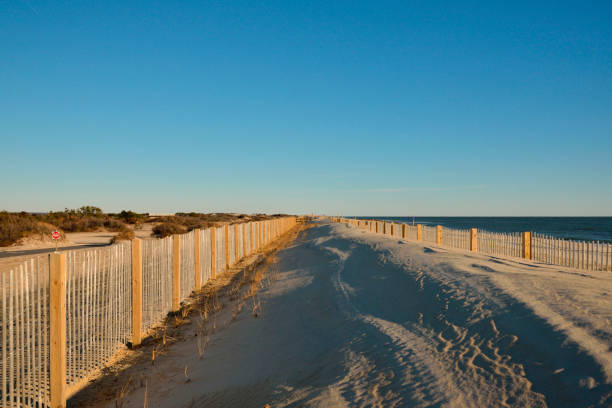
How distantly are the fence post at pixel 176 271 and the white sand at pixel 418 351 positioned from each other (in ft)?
4.30

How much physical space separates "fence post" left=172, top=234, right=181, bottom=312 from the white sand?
1.31 metres

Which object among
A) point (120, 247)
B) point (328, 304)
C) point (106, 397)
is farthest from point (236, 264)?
point (106, 397)

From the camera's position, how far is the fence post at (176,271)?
7.38 meters

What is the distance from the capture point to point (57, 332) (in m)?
3.64

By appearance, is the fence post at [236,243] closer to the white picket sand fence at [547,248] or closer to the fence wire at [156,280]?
the fence wire at [156,280]

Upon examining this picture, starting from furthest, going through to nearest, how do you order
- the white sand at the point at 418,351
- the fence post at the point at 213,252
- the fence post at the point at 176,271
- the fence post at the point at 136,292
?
the fence post at the point at 213,252, the fence post at the point at 176,271, the fence post at the point at 136,292, the white sand at the point at 418,351

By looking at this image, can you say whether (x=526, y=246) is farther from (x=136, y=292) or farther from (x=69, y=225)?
(x=69, y=225)

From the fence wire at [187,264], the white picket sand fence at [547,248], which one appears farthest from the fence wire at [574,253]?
the fence wire at [187,264]

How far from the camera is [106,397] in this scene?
3.96m

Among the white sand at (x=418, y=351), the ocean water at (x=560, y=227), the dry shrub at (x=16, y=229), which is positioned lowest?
the ocean water at (x=560, y=227)

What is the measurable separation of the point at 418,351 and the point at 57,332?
3.90 meters

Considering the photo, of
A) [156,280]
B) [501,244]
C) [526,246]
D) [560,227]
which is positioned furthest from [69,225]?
[560,227]

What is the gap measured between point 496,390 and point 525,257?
36.8 feet

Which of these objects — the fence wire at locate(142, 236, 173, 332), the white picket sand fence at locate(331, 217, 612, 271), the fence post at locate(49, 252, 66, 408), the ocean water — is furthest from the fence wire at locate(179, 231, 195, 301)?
the ocean water
